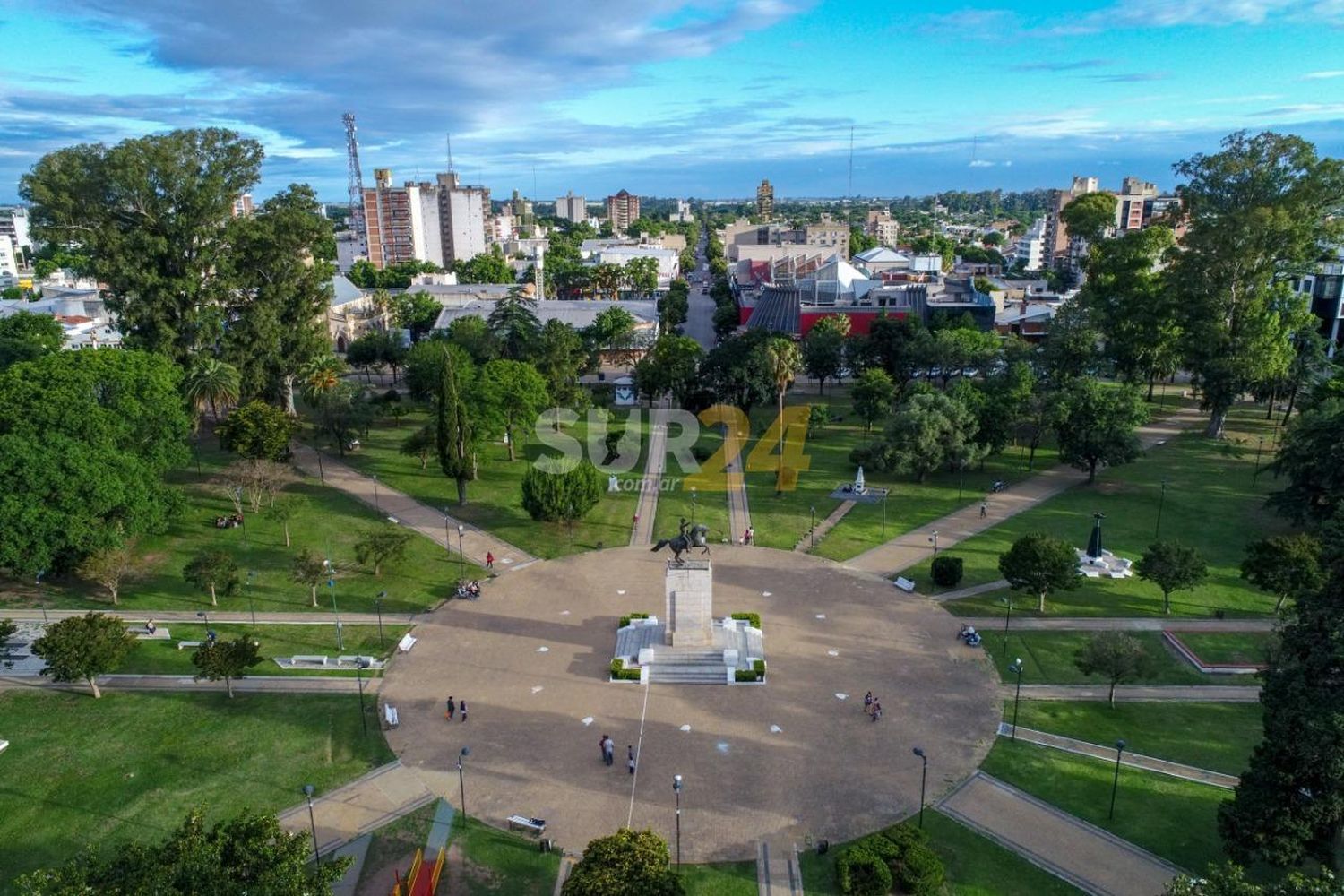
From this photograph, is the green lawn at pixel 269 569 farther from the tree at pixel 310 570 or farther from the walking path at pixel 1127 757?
the walking path at pixel 1127 757

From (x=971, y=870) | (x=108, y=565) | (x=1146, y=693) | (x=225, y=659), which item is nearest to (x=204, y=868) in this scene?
(x=225, y=659)

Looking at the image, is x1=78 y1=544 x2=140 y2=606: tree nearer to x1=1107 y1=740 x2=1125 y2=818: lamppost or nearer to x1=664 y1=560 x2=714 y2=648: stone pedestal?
x1=664 y1=560 x2=714 y2=648: stone pedestal

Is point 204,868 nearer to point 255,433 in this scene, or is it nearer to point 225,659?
point 225,659

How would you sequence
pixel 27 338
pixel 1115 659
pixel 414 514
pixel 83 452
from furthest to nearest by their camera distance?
pixel 27 338 → pixel 414 514 → pixel 83 452 → pixel 1115 659

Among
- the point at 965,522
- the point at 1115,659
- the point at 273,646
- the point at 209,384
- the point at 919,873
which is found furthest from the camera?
the point at 209,384

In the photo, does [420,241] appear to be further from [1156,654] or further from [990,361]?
[1156,654]

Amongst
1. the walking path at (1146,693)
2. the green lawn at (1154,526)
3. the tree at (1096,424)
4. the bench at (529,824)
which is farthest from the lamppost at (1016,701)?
the tree at (1096,424)

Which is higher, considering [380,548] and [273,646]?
[380,548]
